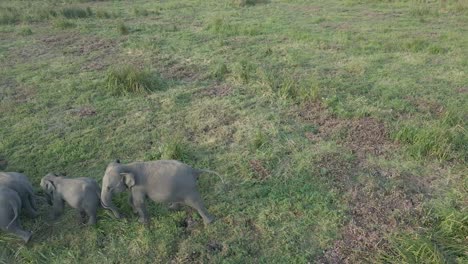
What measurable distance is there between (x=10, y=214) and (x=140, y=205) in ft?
4.00

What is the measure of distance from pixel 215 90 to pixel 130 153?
227 cm

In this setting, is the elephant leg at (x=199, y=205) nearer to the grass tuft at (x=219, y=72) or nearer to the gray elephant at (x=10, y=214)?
the gray elephant at (x=10, y=214)

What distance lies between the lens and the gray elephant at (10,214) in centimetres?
416

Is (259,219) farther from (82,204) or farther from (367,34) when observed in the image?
(367,34)

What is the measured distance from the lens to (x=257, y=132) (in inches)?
236

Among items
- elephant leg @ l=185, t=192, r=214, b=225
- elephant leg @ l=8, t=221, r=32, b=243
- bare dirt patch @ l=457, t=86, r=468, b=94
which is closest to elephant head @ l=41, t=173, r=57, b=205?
elephant leg @ l=8, t=221, r=32, b=243

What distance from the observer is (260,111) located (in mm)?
6684

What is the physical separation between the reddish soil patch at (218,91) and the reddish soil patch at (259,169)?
214 centimetres

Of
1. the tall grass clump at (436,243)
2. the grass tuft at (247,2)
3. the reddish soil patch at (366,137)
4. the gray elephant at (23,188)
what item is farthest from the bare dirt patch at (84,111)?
the grass tuft at (247,2)

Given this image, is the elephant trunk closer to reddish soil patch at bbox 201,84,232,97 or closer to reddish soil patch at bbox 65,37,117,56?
reddish soil patch at bbox 201,84,232,97

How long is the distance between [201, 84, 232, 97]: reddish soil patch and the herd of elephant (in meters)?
3.08

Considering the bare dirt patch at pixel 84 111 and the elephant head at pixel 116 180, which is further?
the bare dirt patch at pixel 84 111

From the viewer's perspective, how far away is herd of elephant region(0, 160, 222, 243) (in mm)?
4262

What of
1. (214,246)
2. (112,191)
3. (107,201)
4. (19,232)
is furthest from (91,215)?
(214,246)
